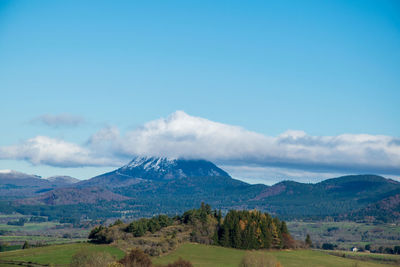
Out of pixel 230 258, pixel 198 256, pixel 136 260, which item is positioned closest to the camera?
pixel 136 260

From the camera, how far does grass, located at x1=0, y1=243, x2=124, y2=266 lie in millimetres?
153887

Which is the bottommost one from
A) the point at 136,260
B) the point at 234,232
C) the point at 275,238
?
the point at 136,260

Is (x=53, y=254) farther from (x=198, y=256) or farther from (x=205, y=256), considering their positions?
(x=205, y=256)

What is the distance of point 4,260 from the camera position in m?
152

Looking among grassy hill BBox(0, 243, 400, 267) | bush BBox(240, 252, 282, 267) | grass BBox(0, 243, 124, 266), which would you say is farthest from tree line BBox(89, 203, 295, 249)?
bush BBox(240, 252, 282, 267)

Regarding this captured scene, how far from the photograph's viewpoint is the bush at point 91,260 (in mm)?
130875

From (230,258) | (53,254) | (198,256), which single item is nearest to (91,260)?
(53,254)

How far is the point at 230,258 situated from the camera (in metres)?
166

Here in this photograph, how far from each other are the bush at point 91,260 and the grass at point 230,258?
18288mm

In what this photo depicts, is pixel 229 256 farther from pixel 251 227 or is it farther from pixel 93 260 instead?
pixel 93 260

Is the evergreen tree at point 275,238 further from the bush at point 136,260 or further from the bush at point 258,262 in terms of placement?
the bush at point 136,260

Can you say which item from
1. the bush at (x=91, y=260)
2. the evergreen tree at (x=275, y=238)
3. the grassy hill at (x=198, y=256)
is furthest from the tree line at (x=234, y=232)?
the bush at (x=91, y=260)

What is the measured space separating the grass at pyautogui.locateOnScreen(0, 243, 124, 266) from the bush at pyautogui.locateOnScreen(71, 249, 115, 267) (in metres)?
10.5

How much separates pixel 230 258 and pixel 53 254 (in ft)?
169
